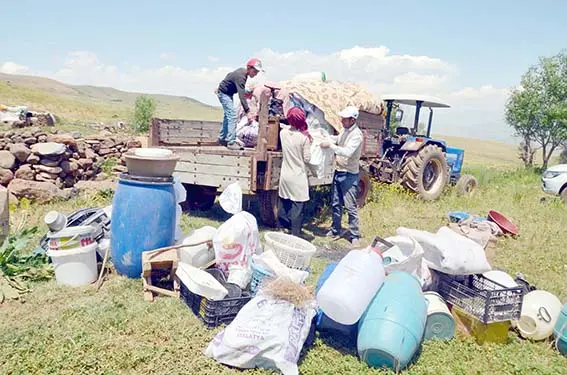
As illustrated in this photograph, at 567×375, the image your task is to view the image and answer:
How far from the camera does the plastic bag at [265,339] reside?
267 cm

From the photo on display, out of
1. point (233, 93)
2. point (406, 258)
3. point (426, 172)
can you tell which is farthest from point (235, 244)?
point (426, 172)

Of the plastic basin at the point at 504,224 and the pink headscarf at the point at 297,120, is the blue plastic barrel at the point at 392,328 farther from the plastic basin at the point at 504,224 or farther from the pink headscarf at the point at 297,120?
the plastic basin at the point at 504,224

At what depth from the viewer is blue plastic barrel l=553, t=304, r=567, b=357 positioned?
3.19 m

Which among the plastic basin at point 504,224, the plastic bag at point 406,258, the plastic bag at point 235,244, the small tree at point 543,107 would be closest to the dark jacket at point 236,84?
the plastic bag at point 235,244

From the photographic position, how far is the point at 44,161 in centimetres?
742

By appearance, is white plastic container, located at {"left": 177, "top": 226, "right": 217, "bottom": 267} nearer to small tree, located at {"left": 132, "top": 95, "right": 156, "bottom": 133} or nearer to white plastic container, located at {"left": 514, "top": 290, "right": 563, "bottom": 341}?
white plastic container, located at {"left": 514, "top": 290, "right": 563, "bottom": 341}

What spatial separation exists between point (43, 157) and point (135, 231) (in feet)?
15.6

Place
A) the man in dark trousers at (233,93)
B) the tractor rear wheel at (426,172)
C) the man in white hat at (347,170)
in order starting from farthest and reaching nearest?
the tractor rear wheel at (426,172) < the man in dark trousers at (233,93) < the man in white hat at (347,170)

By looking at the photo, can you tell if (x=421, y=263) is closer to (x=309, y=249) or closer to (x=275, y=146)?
(x=309, y=249)

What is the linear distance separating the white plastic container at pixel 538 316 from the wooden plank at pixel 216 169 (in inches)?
123

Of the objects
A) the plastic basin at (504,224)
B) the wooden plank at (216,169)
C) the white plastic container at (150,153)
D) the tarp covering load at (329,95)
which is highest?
the tarp covering load at (329,95)

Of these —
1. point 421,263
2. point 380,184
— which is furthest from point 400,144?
point 421,263

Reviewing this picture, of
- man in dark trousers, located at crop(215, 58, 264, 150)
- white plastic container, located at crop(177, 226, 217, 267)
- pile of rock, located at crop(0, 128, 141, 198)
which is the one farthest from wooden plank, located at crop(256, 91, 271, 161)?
pile of rock, located at crop(0, 128, 141, 198)

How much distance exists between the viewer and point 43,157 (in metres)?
7.42
